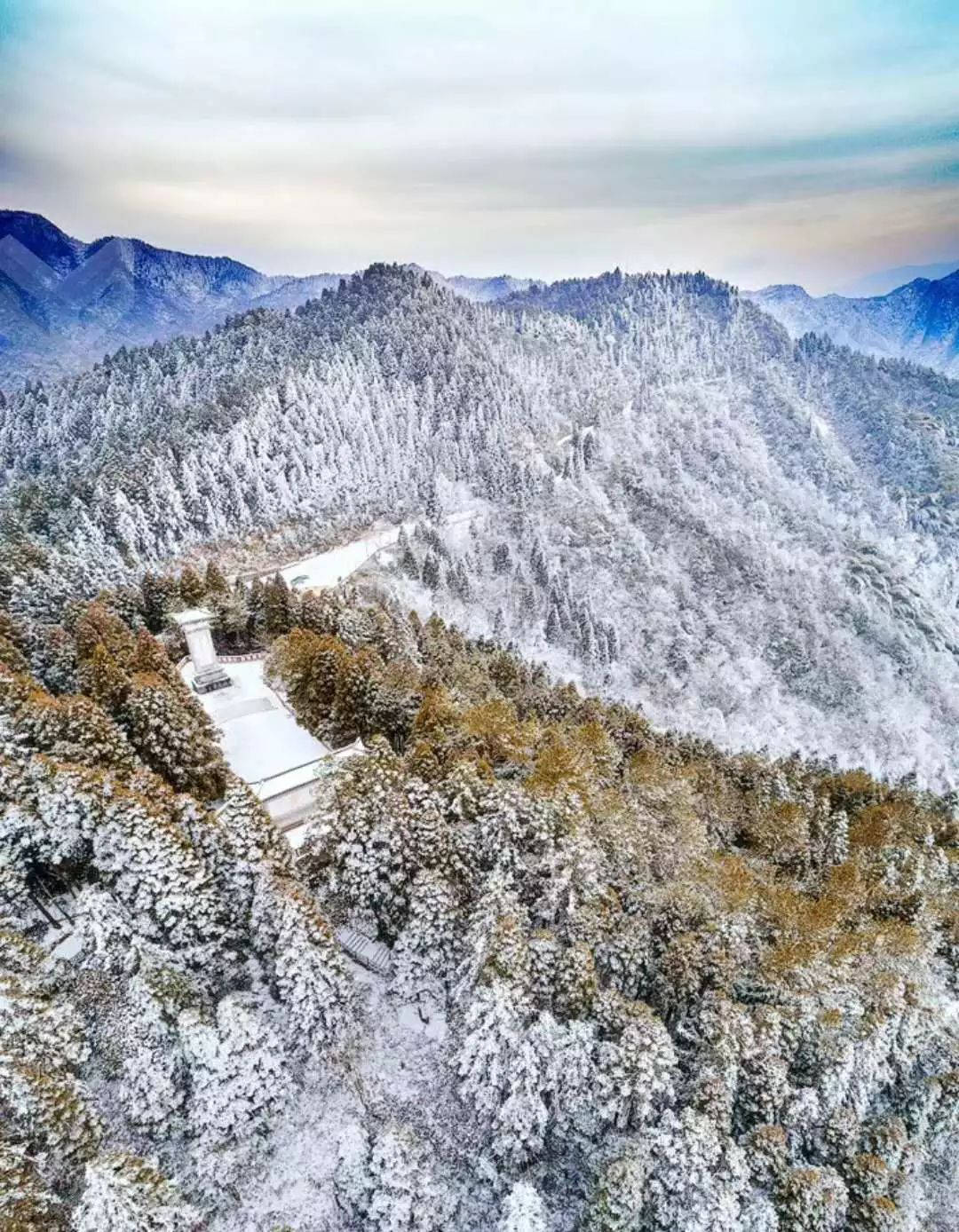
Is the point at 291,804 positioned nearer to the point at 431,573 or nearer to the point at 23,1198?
the point at 23,1198

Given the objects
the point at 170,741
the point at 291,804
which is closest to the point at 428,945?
the point at 291,804

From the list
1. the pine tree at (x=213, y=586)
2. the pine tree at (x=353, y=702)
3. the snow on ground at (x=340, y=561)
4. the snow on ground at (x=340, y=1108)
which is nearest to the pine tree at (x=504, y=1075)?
the snow on ground at (x=340, y=1108)

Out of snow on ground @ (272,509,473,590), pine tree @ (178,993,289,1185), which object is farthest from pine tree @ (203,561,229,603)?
pine tree @ (178,993,289,1185)

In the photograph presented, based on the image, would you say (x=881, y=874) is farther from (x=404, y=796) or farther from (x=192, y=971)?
(x=192, y=971)

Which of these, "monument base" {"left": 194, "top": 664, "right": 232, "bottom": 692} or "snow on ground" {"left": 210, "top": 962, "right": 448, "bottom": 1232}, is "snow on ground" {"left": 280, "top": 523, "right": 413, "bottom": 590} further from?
"snow on ground" {"left": 210, "top": 962, "right": 448, "bottom": 1232}

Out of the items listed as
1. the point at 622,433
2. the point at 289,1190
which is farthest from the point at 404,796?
the point at 622,433

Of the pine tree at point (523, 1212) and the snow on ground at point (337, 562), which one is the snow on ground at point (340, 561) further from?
the pine tree at point (523, 1212)
